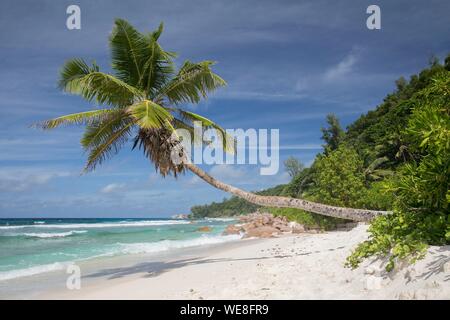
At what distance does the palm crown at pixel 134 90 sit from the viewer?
11.3 metres

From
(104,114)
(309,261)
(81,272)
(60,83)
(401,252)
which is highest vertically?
(60,83)

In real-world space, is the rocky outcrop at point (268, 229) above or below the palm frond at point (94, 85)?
below

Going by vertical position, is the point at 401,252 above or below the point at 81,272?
above

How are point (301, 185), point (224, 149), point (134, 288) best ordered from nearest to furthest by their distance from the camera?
1. point (134, 288)
2. point (224, 149)
3. point (301, 185)

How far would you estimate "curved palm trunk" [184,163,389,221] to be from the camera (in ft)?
33.4

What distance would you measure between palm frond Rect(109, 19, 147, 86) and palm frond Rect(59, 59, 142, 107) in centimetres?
85

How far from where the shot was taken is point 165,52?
39.5ft

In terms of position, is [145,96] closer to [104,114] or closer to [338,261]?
[104,114]

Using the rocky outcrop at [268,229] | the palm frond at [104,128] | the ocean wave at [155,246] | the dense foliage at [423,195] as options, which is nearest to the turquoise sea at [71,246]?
the ocean wave at [155,246]

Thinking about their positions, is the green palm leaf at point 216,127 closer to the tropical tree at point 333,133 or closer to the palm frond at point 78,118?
the palm frond at point 78,118

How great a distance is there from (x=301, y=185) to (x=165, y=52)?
3937 cm

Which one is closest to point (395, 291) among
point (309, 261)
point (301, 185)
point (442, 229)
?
point (442, 229)

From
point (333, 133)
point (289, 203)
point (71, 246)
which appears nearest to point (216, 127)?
point (289, 203)

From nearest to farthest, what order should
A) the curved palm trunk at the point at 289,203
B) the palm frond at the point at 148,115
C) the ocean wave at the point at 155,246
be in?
the palm frond at the point at 148,115, the curved palm trunk at the point at 289,203, the ocean wave at the point at 155,246
